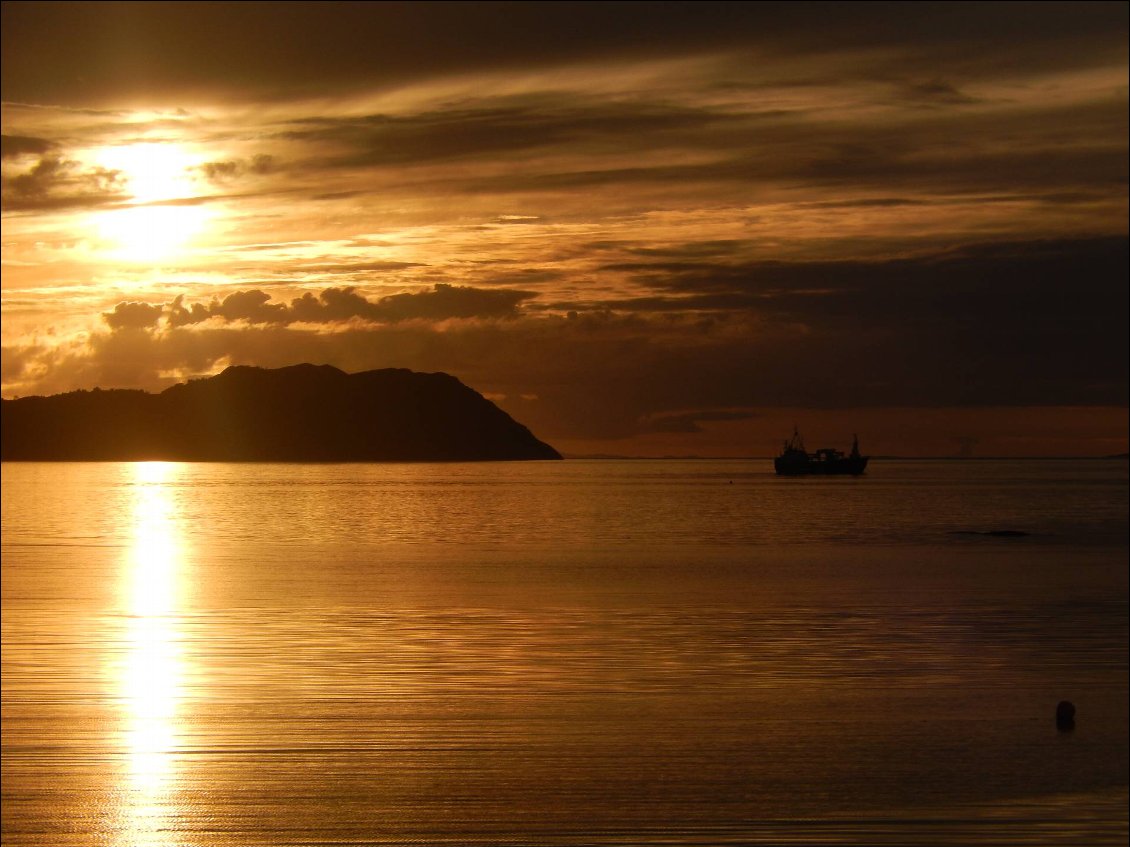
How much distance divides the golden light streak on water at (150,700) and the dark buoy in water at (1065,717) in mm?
14937

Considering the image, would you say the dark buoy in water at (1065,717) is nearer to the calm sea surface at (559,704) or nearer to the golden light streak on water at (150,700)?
the calm sea surface at (559,704)

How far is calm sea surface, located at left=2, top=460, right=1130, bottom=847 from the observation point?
17.8 m

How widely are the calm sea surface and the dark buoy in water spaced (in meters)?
0.28

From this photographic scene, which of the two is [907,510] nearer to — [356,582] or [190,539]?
[190,539]

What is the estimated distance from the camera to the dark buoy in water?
2352cm

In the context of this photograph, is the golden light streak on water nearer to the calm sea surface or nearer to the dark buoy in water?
the calm sea surface

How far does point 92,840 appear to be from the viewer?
54.2 ft

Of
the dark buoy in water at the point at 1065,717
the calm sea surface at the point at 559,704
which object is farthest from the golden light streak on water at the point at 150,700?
the dark buoy in water at the point at 1065,717

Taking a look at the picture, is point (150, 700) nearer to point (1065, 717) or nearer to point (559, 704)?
point (559, 704)

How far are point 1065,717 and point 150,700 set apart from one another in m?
16.4

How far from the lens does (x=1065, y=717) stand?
2372 centimetres

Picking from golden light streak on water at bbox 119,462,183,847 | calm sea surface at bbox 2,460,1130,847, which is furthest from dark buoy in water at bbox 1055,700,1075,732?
golden light streak on water at bbox 119,462,183,847

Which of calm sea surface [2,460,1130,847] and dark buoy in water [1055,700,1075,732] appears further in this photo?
dark buoy in water [1055,700,1075,732]

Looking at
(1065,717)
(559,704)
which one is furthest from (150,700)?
(1065,717)
